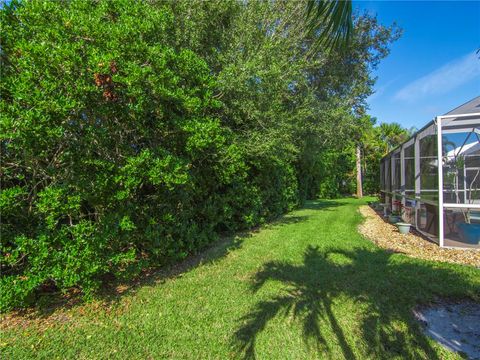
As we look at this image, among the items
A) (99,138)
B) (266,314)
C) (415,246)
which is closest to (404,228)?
(415,246)

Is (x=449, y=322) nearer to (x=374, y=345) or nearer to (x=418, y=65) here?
(x=374, y=345)

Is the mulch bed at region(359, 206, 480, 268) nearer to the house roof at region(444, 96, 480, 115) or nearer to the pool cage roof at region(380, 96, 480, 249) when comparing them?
the pool cage roof at region(380, 96, 480, 249)

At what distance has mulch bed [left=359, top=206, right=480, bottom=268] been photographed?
19.5 ft

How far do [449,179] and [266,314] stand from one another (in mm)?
6967

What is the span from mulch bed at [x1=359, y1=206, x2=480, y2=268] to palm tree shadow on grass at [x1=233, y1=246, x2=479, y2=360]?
0.77 m

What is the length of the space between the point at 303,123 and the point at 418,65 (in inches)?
148

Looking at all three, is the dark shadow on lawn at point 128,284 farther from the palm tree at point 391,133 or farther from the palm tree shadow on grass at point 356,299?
the palm tree at point 391,133

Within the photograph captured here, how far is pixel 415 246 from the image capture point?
6957mm

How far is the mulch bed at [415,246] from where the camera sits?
595 centimetres

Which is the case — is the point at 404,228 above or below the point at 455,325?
above

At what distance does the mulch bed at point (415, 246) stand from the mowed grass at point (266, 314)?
2.01 feet

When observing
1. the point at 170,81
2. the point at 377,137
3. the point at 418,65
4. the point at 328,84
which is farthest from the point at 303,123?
the point at 377,137

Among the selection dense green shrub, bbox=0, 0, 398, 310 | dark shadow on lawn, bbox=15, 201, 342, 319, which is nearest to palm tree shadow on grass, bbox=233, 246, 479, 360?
dark shadow on lawn, bbox=15, 201, 342, 319

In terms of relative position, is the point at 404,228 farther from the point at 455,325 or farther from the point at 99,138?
the point at 99,138
